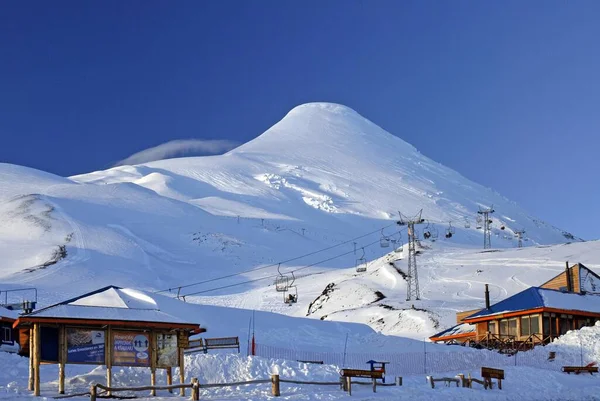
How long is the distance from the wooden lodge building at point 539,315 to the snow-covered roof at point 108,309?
1886cm

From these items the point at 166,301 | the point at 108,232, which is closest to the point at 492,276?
the point at 166,301

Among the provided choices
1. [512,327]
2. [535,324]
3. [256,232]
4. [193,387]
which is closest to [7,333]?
[193,387]

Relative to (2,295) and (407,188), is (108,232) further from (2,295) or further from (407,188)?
(407,188)

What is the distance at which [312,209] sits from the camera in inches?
6122

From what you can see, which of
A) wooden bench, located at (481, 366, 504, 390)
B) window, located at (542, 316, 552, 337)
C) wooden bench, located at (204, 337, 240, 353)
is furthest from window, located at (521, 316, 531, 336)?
wooden bench, located at (204, 337, 240, 353)

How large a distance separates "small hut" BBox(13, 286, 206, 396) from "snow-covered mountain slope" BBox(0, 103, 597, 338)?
108 ft

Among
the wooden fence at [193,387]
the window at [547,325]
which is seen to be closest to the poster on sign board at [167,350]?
the wooden fence at [193,387]

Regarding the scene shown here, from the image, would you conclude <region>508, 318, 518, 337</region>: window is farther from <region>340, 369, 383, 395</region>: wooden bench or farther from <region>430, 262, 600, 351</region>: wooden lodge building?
<region>340, 369, 383, 395</region>: wooden bench

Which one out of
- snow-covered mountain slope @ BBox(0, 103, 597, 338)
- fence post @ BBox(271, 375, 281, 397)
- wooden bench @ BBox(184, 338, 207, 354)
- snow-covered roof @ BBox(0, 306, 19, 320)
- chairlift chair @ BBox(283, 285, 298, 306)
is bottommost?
fence post @ BBox(271, 375, 281, 397)

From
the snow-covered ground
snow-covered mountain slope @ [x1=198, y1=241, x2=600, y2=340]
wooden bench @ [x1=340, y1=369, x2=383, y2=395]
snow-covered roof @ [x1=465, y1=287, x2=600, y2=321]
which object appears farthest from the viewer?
snow-covered mountain slope @ [x1=198, y1=241, x2=600, y2=340]

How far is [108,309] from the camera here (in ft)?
79.7

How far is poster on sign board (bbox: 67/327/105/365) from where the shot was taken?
23.5 m

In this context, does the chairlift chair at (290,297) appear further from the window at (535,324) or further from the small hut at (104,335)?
the small hut at (104,335)

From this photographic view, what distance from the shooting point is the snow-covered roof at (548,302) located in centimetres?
3938
